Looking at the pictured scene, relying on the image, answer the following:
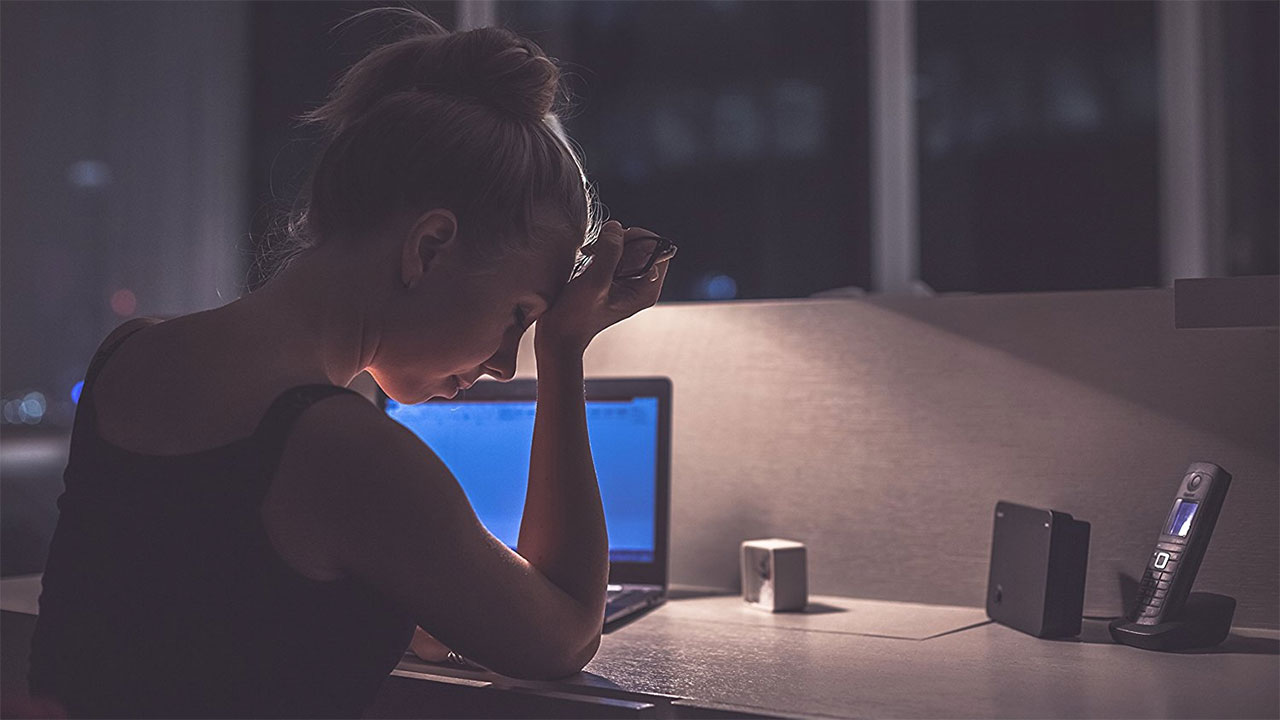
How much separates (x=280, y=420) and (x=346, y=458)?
6 centimetres

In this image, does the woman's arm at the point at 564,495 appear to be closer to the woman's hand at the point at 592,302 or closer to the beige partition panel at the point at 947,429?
the woman's hand at the point at 592,302

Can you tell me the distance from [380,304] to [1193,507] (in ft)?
3.20

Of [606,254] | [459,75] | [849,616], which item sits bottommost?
[849,616]

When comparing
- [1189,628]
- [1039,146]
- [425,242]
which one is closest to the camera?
[425,242]

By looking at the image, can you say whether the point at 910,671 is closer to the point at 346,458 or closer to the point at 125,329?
the point at 346,458

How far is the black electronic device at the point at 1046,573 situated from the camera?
4.55 ft

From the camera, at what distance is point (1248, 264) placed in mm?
2754

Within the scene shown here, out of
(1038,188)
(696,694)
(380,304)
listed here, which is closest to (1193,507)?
(696,694)

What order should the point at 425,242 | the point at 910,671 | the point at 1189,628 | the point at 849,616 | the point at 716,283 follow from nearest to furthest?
the point at 425,242 → the point at 910,671 → the point at 1189,628 → the point at 849,616 → the point at 716,283

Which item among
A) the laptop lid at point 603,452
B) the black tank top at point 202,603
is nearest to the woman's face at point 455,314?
the black tank top at point 202,603

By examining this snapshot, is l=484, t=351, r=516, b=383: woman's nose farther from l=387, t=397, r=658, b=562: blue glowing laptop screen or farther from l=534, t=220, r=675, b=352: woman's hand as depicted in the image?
l=387, t=397, r=658, b=562: blue glowing laptop screen

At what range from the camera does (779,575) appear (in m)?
1.59

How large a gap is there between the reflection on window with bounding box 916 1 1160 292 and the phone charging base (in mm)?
2423

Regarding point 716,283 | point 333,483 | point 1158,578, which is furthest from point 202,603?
point 716,283
